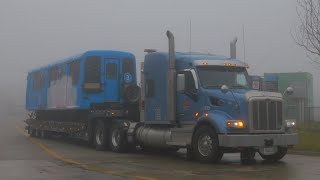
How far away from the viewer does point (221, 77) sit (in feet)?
52.3

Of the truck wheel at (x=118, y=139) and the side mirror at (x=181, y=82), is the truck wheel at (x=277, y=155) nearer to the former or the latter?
the side mirror at (x=181, y=82)

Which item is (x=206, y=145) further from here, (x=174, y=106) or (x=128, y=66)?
(x=128, y=66)

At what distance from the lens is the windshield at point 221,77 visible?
619 inches

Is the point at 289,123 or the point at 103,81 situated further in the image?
the point at 103,81

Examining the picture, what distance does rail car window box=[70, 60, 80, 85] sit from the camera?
2155 cm

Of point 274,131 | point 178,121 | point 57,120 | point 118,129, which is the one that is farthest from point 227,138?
point 57,120

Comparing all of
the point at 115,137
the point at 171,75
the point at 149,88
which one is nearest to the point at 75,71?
the point at 115,137

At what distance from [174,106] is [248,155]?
2651 millimetres

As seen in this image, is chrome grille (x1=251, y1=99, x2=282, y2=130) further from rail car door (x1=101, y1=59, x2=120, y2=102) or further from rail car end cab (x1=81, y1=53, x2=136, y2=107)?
rail car door (x1=101, y1=59, x2=120, y2=102)

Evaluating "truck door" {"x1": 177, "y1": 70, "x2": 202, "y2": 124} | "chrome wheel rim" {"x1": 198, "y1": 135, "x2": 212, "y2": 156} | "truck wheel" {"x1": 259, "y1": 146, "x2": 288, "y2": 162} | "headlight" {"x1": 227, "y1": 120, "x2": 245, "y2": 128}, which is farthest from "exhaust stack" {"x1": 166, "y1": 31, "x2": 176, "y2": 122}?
"truck wheel" {"x1": 259, "y1": 146, "x2": 288, "y2": 162}

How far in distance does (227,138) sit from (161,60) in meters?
4.06

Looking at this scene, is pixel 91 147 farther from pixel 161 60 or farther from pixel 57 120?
pixel 161 60

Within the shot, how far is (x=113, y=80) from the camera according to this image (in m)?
21.3

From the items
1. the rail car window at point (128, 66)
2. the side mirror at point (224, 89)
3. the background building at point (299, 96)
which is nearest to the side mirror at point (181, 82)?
the side mirror at point (224, 89)
